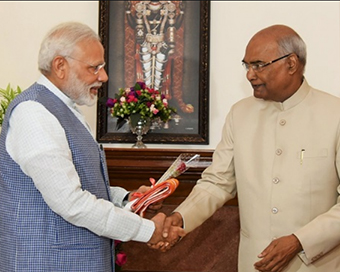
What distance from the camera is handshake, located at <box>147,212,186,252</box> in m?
2.55

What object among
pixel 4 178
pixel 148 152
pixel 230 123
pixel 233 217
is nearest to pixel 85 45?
pixel 4 178

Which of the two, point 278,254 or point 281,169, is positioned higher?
point 281,169

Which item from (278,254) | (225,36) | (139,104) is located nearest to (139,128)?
(139,104)

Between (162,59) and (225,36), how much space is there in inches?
19.9

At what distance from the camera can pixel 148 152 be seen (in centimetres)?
403

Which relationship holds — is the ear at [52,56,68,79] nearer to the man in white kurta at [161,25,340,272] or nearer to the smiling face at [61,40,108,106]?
the smiling face at [61,40,108,106]

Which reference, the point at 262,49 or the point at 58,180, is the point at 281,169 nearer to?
the point at 262,49

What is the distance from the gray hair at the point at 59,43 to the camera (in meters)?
2.46

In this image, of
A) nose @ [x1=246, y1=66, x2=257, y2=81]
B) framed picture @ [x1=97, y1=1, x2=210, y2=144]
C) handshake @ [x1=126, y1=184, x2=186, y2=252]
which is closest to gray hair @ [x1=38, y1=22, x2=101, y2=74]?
handshake @ [x1=126, y1=184, x2=186, y2=252]

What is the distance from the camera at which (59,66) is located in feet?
8.12

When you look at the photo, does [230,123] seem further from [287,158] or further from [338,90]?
[338,90]

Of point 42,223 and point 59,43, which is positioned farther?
point 59,43

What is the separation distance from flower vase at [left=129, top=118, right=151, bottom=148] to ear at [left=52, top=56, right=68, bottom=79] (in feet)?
5.59

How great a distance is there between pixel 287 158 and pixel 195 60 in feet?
5.90
